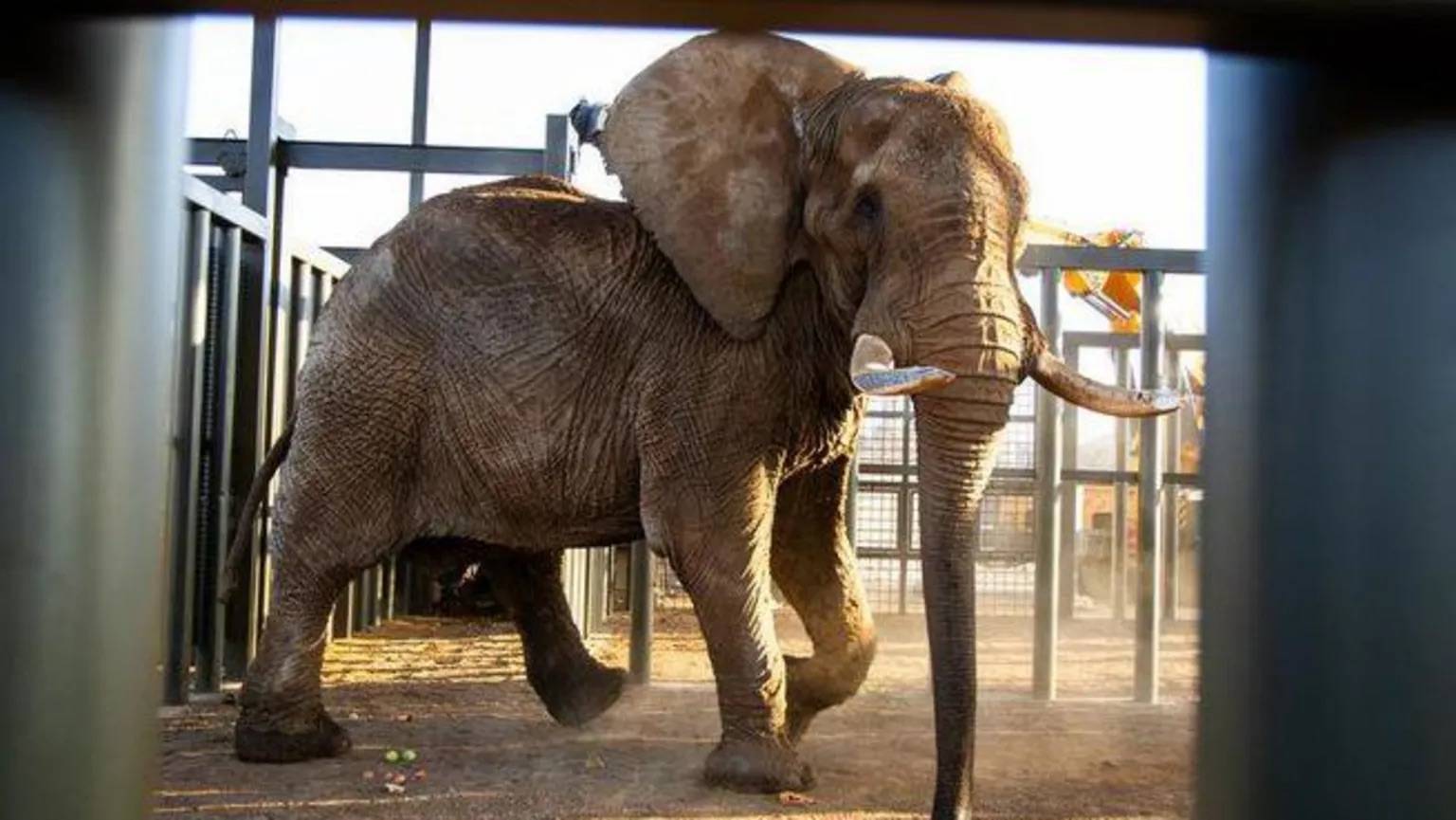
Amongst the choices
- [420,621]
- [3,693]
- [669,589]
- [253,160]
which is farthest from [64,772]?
[669,589]

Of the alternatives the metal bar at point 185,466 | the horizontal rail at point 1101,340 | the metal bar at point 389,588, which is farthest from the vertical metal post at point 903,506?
the metal bar at point 185,466

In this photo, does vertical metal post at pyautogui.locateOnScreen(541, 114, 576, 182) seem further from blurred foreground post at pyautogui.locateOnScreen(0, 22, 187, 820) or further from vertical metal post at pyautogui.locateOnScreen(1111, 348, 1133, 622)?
blurred foreground post at pyautogui.locateOnScreen(0, 22, 187, 820)

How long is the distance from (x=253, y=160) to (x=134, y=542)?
744cm

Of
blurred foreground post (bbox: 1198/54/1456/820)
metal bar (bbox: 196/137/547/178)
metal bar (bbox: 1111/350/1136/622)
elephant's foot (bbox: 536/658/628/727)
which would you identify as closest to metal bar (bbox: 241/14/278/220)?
metal bar (bbox: 196/137/547/178)

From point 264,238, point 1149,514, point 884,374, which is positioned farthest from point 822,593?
point 264,238

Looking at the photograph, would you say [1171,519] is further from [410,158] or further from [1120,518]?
[410,158]

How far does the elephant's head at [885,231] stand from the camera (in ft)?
16.0

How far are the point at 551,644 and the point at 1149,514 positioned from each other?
3.31 m

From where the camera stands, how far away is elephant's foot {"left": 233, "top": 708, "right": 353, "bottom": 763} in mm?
6133

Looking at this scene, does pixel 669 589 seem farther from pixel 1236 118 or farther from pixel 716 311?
pixel 1236 118

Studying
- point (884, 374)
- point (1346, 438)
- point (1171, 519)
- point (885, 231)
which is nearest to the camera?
point (1346, 438)

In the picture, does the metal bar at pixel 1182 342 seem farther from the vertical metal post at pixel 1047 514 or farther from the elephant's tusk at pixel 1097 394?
the elephant's tusk at pixel 1097 394

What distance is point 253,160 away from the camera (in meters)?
8.68

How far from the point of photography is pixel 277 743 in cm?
614
